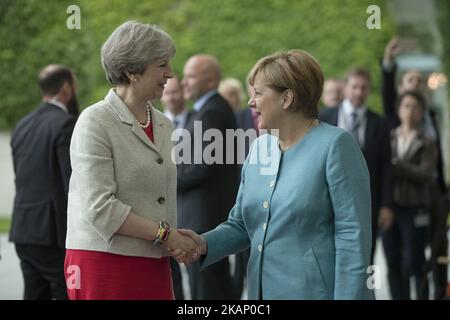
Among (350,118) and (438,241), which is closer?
(438,241)

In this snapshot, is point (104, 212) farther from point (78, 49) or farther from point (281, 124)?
point (78, 49)

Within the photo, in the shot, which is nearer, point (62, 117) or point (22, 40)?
point (62, 117)

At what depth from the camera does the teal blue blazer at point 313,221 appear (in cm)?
305

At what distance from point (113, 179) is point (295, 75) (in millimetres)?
723

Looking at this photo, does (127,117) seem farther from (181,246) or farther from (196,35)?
(196,35)

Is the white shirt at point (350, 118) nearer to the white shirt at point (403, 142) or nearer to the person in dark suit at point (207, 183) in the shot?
the white shirt at point (403, 142)

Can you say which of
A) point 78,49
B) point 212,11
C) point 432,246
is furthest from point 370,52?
A: point 432,246

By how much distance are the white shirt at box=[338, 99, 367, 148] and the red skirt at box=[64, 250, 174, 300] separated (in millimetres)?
3768

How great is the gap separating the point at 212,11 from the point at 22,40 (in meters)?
3.81

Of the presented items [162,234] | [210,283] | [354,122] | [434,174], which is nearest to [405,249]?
[434,174]

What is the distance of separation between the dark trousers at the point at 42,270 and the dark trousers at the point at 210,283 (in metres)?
0.97

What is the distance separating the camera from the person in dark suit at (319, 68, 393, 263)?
22.6 ft

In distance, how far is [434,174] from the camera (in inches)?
289
